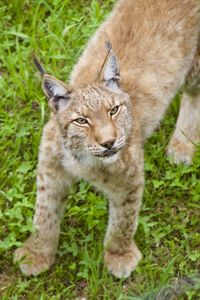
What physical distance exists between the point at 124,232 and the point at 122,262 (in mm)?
237

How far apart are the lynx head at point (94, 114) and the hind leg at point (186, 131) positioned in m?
1.32

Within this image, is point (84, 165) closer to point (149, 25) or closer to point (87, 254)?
point (87, 254)

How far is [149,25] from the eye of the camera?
5797mm

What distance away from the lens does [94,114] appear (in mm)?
5047

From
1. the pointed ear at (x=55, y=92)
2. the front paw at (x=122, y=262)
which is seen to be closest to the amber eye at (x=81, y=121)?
the pointed ear at (x=55, y=92)

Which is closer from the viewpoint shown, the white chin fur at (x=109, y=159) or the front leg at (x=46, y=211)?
the white chin fur at (x=109, y=159)

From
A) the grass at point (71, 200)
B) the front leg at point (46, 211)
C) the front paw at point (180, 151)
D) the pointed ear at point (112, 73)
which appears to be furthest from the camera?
the front paw at point (180, 151)

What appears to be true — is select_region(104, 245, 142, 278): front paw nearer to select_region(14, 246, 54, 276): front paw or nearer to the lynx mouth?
select_region(14, 246, 54, 276): front paw

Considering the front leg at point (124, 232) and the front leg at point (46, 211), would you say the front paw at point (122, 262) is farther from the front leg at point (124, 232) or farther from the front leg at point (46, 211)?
the front leg at point (46, 211)

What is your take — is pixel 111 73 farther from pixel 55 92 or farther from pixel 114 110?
pixel 55 92

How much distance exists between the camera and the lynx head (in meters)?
5.01

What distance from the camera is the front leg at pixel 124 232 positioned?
18.1ft

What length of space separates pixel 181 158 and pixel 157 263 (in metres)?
0.97

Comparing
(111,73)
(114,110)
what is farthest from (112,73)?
(114,110)
